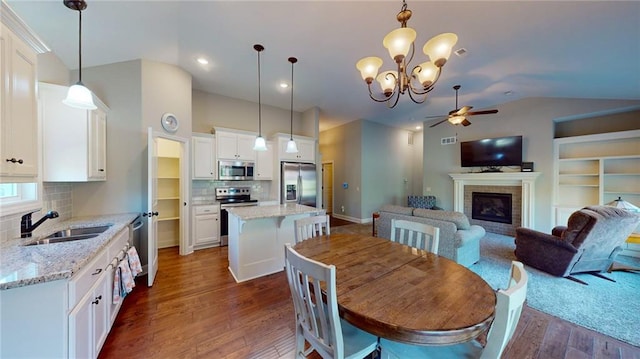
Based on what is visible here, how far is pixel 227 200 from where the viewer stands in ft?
14.9

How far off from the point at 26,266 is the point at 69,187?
217 cm

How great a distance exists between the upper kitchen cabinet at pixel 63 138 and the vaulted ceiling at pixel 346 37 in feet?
2.60

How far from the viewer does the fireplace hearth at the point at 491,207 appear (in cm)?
515

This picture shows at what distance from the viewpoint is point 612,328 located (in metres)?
1.99

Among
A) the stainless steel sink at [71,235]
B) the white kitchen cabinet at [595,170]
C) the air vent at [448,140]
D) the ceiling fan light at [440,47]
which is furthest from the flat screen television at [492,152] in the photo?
the stainless steel sink at [71,235]

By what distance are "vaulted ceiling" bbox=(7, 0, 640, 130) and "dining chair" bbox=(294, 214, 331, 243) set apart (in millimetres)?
2284

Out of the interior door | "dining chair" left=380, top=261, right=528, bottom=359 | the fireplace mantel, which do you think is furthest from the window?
the fireplace mantel

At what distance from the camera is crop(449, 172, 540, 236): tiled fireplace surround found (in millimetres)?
4723

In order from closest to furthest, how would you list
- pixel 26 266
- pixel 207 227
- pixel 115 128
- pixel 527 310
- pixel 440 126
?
pixel 26 266
pixel 527 310
pixel 115 128
pixel 207 227
pixel 440 126

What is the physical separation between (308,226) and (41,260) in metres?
1.89

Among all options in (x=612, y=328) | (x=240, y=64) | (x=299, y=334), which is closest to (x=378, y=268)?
(x=299, y=334)

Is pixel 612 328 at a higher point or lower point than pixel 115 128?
lower

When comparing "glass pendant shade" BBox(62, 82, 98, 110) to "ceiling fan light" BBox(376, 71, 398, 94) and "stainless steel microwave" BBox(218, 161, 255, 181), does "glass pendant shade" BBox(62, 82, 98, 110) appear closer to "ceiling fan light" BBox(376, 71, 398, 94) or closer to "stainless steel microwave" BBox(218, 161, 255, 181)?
"ceiling fan light" BBox(376, 71, 398, 94)

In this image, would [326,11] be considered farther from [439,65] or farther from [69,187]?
[69,187]
